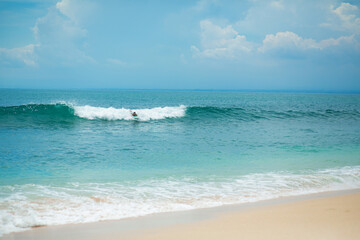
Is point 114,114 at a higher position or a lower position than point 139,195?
higher

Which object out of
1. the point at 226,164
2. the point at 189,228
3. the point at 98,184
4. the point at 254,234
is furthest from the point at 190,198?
the point at 226,164

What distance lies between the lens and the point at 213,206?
4.88m

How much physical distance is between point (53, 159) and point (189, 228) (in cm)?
550

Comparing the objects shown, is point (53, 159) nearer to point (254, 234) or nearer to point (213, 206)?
point (213, 206)

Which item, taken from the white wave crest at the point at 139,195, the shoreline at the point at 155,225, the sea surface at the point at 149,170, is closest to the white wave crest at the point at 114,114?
the sea surface at the point at 149,170

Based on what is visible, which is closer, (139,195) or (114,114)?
(139,195)

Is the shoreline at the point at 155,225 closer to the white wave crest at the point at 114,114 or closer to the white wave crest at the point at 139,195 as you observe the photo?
the white wave crest at the point at 139,195

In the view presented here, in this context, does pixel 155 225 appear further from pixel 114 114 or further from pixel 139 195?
pixel 114 114

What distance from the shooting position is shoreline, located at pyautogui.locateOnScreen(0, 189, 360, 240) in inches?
145

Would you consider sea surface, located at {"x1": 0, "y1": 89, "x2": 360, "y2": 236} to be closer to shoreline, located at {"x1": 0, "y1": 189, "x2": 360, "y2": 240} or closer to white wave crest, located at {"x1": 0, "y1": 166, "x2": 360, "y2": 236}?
white wave crest, located at {"x1": 0, "y1": 166, "x2": 360, "y2": 236}

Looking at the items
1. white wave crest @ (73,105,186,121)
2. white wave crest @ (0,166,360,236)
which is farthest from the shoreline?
white wave crest @ (73,105,186,121)

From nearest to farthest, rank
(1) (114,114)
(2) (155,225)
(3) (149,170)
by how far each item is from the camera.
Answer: (2) (155,225), (3) (149,170), (1) (114,114)

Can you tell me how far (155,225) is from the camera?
4.03 metres

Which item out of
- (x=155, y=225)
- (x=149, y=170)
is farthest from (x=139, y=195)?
(x=149, y=170)
